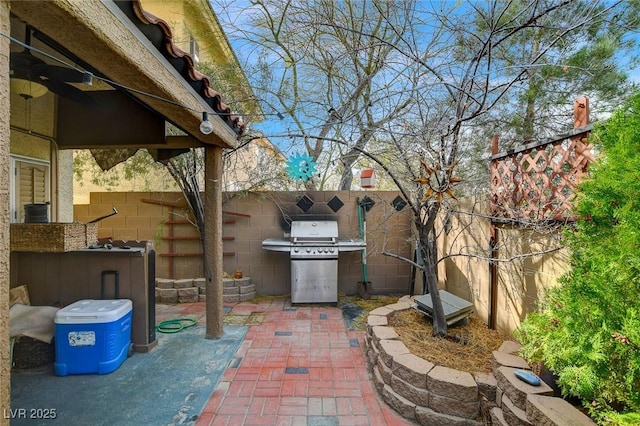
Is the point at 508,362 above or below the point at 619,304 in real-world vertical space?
below

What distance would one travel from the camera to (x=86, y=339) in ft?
10.2

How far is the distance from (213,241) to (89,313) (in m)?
1.44

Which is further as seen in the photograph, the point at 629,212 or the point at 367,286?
the point at 367,286

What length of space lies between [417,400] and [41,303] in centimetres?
422

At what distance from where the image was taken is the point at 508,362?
2438 millimetres

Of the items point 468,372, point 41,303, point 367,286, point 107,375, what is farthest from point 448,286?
point 41,303

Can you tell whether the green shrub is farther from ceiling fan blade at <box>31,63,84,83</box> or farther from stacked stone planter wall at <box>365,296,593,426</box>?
ceiling fan blade at <box>31,63,84,83</box>

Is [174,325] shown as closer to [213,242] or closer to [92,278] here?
[92,278]

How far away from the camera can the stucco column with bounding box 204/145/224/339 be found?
13.3ft

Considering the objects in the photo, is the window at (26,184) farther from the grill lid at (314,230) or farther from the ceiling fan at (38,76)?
the grill lid at (314,230)

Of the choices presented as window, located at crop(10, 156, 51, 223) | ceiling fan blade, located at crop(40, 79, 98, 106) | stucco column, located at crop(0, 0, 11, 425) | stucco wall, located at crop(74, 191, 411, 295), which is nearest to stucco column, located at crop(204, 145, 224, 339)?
ceiling fan blade, located at crop(40, 79, 98, 106)

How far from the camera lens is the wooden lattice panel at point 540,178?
249 centimetres

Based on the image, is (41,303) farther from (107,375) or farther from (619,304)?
(619,304)

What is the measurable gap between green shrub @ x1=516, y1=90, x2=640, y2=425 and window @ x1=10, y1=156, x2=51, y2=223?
5227 millimetres
